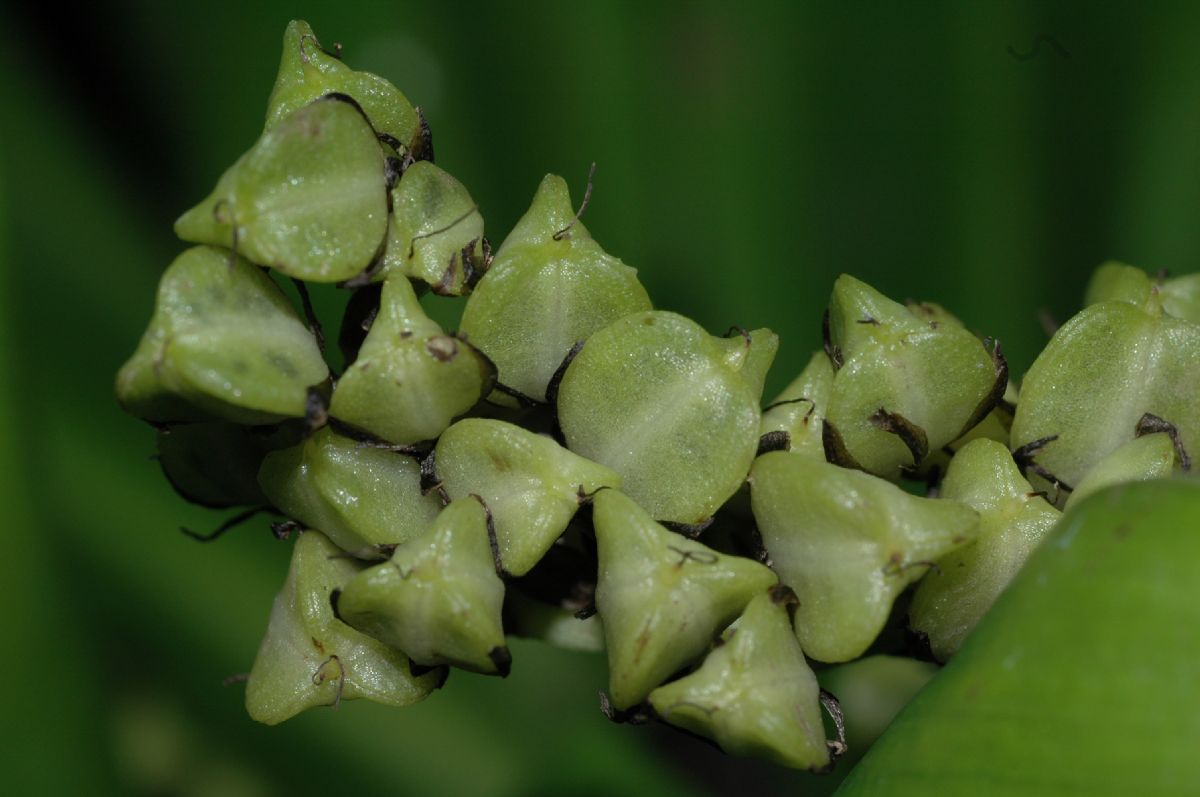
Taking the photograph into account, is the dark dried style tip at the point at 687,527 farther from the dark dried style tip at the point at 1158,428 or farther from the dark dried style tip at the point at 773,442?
the dark dried style tip at the point at 1158,428

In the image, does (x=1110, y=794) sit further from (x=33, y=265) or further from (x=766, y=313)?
(x=33, y=265)

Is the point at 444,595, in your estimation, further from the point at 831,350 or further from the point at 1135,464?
the point at 1135,464

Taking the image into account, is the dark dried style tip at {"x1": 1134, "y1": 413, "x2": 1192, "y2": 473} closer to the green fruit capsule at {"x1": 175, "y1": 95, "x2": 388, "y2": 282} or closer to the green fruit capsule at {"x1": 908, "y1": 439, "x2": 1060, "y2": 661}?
the green fruit capsule at {"x1": 908, "y1": 439, "x2": 1060, "y2": 661}

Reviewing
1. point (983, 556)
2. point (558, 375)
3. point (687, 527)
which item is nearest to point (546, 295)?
point (558, 375)

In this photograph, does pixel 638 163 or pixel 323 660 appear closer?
pixel 323 660

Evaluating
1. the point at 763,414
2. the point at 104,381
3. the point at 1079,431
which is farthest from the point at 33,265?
the point at 1079,431

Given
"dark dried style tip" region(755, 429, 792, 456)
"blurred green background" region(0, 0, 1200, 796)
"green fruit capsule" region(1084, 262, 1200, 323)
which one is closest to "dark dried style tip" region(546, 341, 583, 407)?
"dark dried style tip" region(755, 429, 792, 456)
